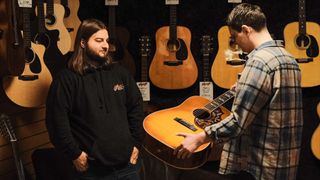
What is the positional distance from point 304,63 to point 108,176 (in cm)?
190

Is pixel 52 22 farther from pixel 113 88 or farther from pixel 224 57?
pixel 224 57

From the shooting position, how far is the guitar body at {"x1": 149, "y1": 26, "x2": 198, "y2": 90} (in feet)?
12.3

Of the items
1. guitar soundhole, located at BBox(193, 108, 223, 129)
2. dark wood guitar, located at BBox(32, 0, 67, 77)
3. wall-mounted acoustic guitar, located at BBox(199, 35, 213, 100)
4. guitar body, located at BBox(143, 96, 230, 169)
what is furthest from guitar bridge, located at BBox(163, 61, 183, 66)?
dark wood guitar, located at BBox(32, 0, 67, 77)

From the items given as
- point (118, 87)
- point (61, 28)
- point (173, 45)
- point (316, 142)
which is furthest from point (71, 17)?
point (316, 142)

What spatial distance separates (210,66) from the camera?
13.0 ft

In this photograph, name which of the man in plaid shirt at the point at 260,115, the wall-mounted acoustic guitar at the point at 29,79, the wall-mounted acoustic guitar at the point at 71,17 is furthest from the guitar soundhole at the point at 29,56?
the man in plaid shirt at the point at 260,115

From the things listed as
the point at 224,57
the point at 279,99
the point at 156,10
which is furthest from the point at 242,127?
the point at 156,10

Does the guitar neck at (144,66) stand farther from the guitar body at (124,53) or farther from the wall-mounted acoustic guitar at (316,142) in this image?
the wall-mounted acoustic guitar at (316,142)

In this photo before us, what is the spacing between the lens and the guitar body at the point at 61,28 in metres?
3.38

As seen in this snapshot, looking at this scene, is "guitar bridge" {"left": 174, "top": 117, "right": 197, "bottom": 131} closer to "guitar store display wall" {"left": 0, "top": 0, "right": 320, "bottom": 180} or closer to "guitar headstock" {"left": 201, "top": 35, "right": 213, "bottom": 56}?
"guitar store display wall" {"left": 0, "top": 0, "right": 320, "bottom": 180}

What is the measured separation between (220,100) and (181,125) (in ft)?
1.04

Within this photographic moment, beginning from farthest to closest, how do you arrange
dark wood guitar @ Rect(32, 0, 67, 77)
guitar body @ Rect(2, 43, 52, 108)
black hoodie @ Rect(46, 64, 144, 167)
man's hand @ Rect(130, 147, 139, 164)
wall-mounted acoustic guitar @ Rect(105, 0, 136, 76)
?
wall-mounted acoustic guitar @ Rect(105, 0, 136, 76), dark wood guitar @ Rect(32, 0, 67, 77), guitar body @ Rect(2, 43, 52, 108), man's hand @ Rect(130, 147, 139, 164), black hoodie @ Rect(46, 64, 144, 167)

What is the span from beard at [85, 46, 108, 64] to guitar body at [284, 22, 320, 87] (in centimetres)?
167

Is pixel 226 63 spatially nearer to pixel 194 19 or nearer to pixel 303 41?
pixel 194 19
